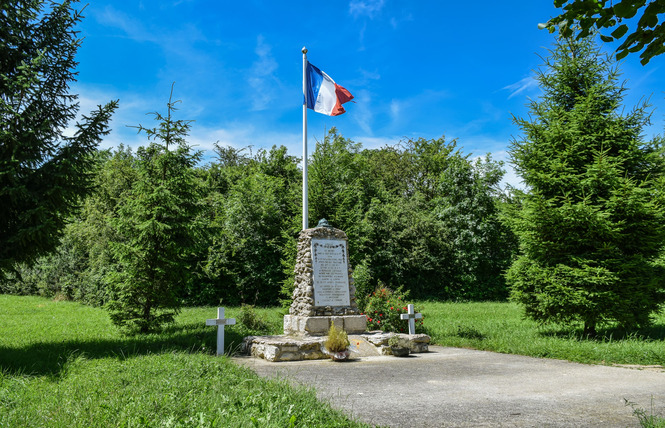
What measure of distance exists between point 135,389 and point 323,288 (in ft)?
20.6

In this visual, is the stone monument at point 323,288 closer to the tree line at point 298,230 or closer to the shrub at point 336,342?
the shrub at point 336,342

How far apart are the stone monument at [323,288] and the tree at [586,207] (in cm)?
443

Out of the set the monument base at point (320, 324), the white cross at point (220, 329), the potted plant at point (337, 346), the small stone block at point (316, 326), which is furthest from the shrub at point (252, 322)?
the potted plant at point (337, 346)

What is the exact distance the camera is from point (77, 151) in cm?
834

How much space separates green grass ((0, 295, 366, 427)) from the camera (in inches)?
145

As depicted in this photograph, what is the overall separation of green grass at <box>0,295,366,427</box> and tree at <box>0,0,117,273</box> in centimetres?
224

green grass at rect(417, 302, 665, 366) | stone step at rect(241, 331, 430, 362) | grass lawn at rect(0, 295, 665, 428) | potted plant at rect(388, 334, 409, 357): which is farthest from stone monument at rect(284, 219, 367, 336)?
green grass at rect(417, 302, 665, 366)

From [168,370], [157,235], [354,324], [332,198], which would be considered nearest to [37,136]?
[157,235]

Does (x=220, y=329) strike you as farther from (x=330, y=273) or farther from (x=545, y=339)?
(x=545, y=339)

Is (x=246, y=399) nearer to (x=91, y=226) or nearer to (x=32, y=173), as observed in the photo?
(x=32, y=173)

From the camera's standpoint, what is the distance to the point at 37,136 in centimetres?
809

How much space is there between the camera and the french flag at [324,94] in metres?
12.7

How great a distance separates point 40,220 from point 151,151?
Answer: 4.05 meters

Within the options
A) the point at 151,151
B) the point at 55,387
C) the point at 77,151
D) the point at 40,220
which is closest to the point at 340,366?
the point at 55,387
